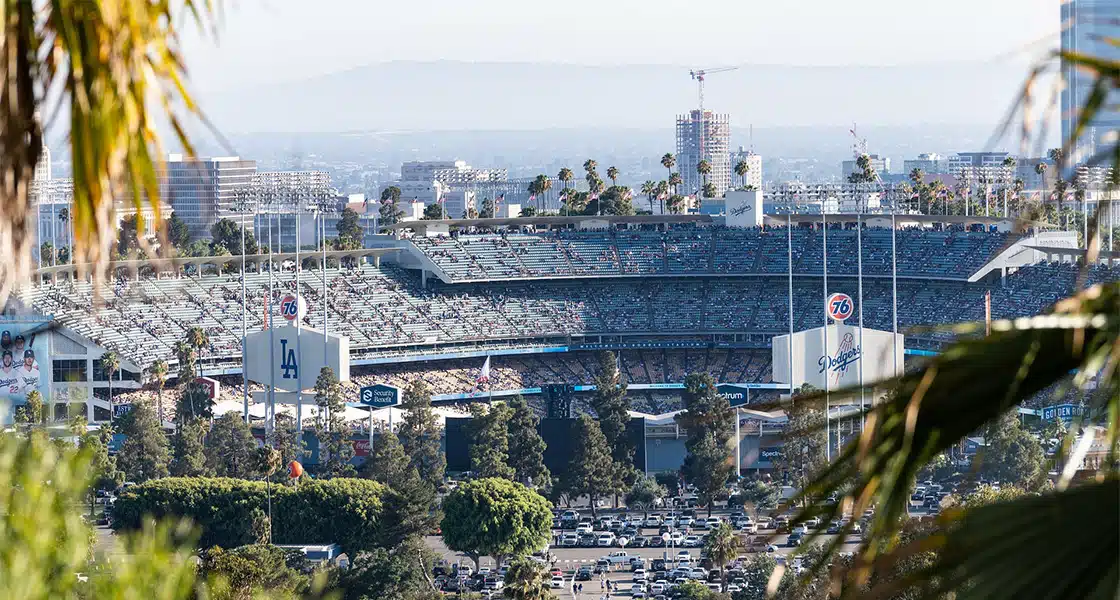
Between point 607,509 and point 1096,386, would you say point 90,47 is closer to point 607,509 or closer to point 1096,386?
point 1096,386

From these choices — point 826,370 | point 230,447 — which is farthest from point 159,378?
point 826,370

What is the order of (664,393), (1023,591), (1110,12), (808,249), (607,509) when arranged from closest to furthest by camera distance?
(1023,591), (1110,12), (607,509), (664,393), (808,249)

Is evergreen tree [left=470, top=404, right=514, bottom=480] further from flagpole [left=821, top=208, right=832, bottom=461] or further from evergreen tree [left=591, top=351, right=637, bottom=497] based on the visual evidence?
flagpole [left=821, top=208, right=832, bottom=461]

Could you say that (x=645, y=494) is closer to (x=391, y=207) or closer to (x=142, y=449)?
(x=142, y=449)

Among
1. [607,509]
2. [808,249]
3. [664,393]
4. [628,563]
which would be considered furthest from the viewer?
[808,249]

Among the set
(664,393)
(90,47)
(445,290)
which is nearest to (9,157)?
(90,47)

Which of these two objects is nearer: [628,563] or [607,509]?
[628,563]
